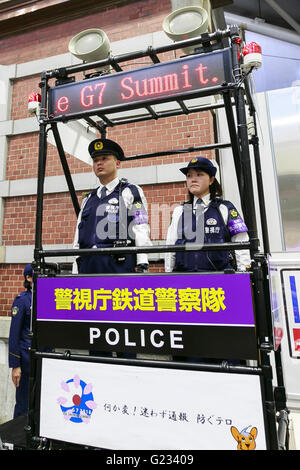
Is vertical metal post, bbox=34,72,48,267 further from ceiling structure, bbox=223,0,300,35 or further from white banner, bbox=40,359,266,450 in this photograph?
ceiling structure, bbox=223,0,300,35

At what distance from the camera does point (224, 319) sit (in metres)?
1.77

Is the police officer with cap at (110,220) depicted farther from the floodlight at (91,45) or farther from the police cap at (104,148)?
the floodlight at (91,45)

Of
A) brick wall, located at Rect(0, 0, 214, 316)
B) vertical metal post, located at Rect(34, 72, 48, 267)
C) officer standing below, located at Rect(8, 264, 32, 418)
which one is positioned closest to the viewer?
vertical metal post, located at Rect(34, 72, 48, 267)

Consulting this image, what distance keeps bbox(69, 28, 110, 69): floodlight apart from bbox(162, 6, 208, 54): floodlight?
0.55 meters

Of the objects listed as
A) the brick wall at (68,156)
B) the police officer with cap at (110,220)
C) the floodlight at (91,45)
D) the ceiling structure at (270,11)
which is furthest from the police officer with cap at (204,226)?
the ceiling structure at (270,11)

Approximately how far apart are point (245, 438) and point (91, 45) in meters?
3.15

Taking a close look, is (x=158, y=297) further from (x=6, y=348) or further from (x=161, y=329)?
(x=6, y=348)

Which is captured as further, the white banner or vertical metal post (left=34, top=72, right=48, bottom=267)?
vertical metal post (left=34, top=72, right=48, bottom=267)

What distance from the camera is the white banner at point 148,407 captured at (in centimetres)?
166

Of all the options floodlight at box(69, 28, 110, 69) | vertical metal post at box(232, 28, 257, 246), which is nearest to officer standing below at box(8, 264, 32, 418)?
floodlight at box(69, 28, 110, 69)

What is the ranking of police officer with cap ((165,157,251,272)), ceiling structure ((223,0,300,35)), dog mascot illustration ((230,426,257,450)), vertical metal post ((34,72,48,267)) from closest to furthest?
dog mascot illustration ((230,426,257,450)) → vertical metal post ((34,72,48,267)) → police officer with cap ((165,157,251,272)) → ceiling structure ((223,0,300,35))

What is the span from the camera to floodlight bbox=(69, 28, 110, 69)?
8.55 feet

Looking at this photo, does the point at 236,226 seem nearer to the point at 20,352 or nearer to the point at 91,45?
the point at 91,45

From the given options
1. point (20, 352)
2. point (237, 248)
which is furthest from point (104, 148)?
point (20, 352)
